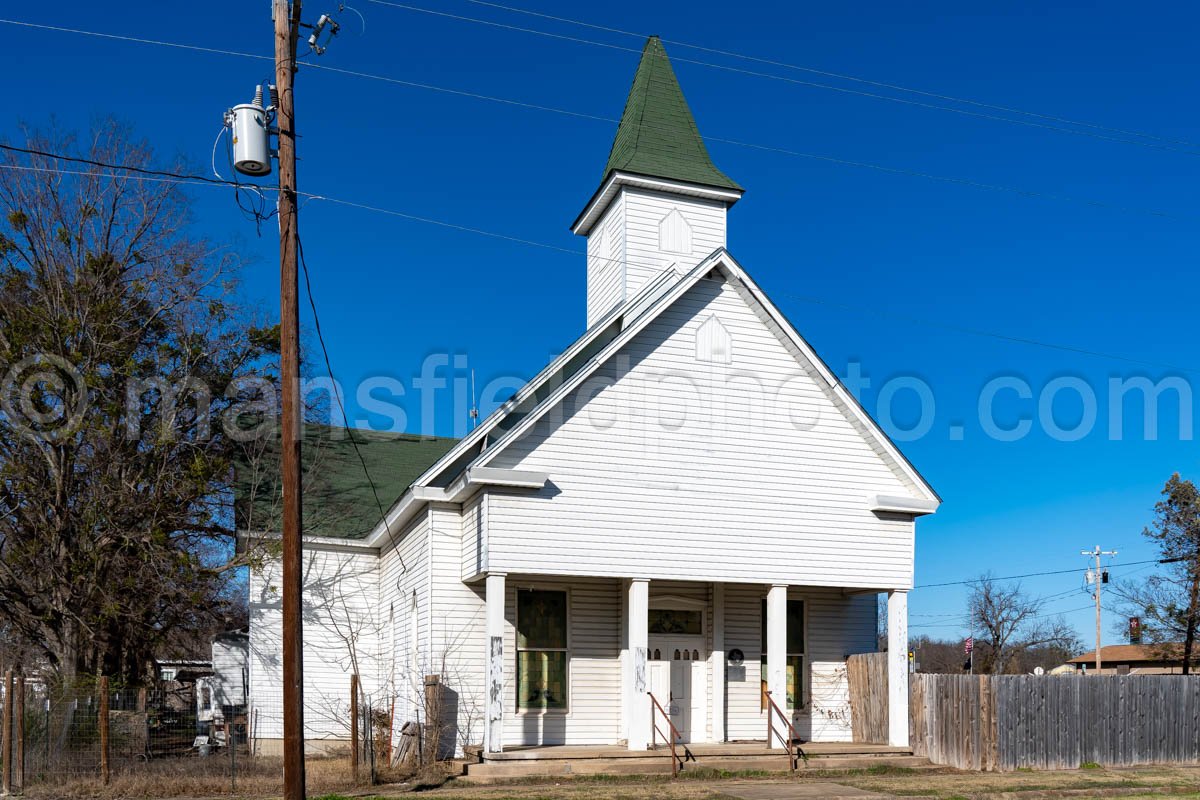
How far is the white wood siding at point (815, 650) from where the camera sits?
23.2m

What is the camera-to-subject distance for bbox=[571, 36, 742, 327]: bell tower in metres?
26.6

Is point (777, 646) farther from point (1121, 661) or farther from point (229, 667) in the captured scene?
point (1121, 661)

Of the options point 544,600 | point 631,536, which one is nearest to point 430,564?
point 544,600

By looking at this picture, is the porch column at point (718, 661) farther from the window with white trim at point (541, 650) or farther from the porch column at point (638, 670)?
the window with white trim at point (541, 650)

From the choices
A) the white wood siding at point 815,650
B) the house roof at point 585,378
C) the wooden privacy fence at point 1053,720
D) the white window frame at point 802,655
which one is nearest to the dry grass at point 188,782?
the house roof at point 585,378

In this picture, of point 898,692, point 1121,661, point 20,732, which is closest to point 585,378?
point 898,692

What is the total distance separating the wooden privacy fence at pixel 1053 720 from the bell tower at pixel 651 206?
11.3m

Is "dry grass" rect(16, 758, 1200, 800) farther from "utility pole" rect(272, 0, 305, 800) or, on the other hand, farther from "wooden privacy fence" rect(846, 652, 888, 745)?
"utility pole" rect(272, 0, 305, 800)

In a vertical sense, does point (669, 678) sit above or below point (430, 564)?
below

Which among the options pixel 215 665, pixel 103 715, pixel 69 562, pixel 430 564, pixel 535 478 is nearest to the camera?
pixel 103 715

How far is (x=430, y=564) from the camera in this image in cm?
2153

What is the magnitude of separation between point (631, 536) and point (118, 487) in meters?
12.0

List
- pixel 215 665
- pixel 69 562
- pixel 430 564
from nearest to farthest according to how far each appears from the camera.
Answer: pixel 430 564
pixel 69 562
pixel 215 665

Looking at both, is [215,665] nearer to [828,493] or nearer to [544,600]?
[544,600]
